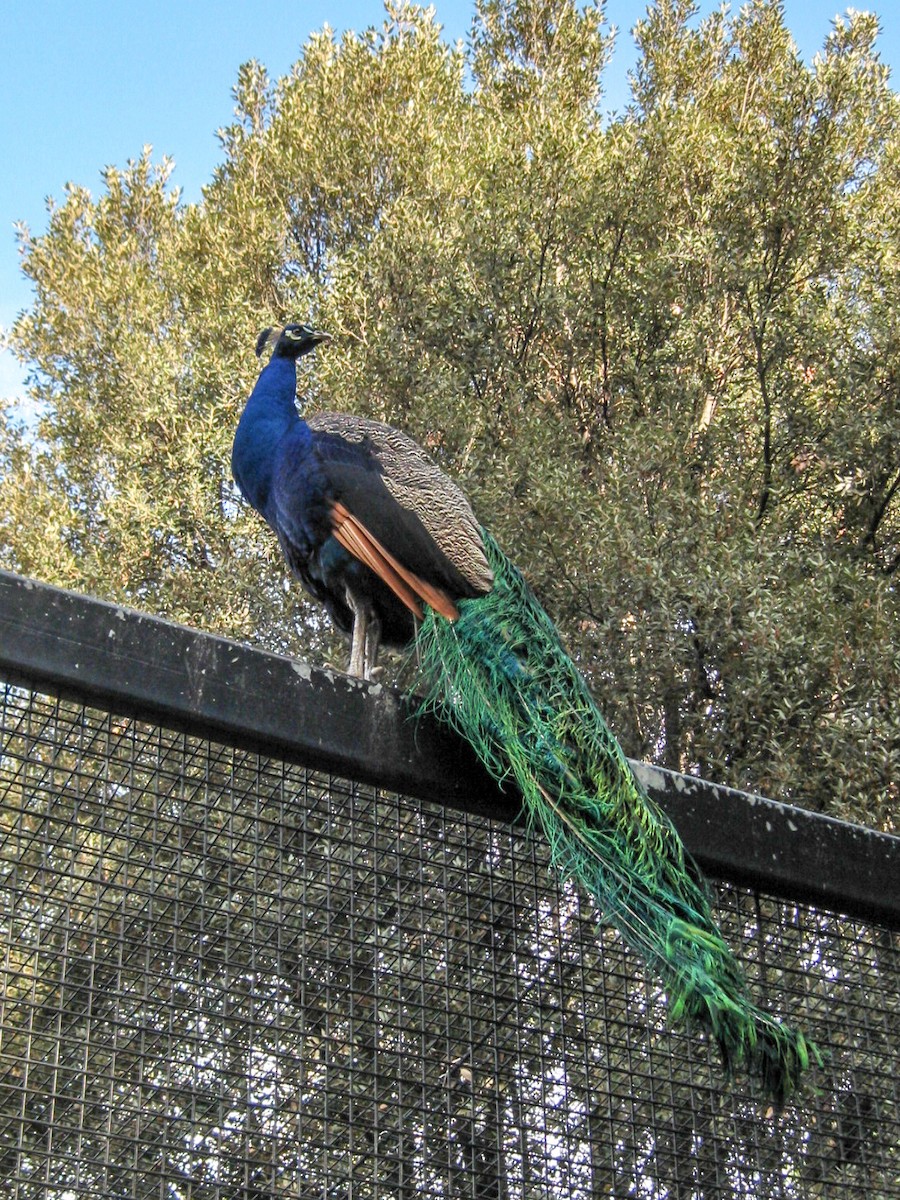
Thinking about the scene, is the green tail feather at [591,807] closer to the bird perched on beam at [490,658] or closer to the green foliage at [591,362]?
the bird perched on beam at [490,658]

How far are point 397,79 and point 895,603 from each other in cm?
533

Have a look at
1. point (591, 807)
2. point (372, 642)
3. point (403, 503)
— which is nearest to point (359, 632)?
point (372, 642)

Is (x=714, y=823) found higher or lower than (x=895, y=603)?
lower

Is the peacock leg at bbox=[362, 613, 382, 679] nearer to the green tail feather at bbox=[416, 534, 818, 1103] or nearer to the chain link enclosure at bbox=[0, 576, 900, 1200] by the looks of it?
the green tail feather at bbox=[416, 534, 818, 1103]

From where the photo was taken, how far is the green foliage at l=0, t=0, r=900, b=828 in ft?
22.7

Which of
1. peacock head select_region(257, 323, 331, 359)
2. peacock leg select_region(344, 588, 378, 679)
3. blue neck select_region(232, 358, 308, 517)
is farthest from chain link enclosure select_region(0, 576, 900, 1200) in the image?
peacock head select_region(257, 323, 331, 359)

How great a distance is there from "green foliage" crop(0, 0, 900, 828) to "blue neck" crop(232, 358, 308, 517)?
10.4ft

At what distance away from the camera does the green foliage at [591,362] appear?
273 inches

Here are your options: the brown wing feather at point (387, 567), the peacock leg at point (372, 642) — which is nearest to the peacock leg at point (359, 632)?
the peacock leg at point (372, 642)

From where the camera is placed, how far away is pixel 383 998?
83.9 inches

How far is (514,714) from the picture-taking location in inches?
103

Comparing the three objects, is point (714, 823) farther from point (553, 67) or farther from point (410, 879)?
point (553, 67)

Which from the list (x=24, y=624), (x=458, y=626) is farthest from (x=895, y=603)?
(x=24, y=624)

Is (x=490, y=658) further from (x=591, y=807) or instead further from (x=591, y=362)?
(x=591, y=362)
